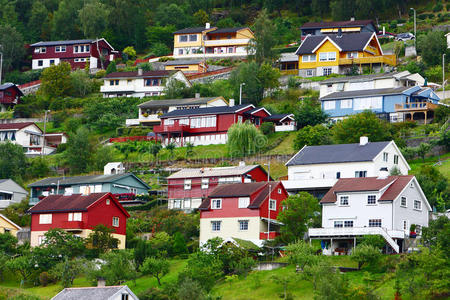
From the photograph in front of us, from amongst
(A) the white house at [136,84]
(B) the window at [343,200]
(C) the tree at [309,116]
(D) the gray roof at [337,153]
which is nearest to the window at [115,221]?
(D) the gray roof at [337,153]

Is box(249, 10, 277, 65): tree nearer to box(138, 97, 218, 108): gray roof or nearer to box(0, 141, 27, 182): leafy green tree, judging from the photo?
box(138, 97, 218, 108): gray roof

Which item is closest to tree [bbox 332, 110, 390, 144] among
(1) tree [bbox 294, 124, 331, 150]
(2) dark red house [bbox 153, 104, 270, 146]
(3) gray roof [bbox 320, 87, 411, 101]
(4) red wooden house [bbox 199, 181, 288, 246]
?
(1) tree [bbox 294, 124, 331, 150]

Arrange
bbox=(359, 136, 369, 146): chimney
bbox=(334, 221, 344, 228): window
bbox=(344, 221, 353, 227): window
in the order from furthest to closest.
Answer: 1. bbox=(359, 136, 369, 146): chimney
2. bbox=(334, 221, 344, 228): window
3. bbox=(344, 221, 353, 227): window

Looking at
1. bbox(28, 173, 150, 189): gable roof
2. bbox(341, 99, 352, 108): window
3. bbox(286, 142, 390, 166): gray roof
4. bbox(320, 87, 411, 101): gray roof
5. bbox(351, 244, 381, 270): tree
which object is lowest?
bbox(351, 244, 381, 270): tree

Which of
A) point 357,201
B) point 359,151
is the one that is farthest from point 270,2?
point 357,201

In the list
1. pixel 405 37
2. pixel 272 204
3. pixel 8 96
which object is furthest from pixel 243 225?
pixel 8 96

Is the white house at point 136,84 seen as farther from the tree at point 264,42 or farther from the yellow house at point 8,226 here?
the yellow house at point 8,226

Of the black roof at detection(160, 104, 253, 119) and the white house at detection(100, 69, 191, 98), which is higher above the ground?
the white house at detection(100, 69, 191, 98)

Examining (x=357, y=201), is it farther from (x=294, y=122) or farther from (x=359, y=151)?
(x=294, y=122)
